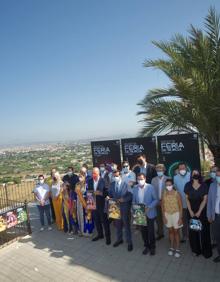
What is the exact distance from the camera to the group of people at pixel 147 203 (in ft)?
20.7

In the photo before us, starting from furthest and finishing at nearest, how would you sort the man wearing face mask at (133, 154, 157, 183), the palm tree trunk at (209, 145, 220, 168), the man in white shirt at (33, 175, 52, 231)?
the man in white shirt at (33, 175, 52, 231) → the palm tree trunk at (209, 145, 220, 168) → the man wearing face mask at (133, 154, 157, 183)

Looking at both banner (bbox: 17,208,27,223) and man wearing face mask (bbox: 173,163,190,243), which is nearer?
man wearing face mask (bbox: 173,163,190,243)

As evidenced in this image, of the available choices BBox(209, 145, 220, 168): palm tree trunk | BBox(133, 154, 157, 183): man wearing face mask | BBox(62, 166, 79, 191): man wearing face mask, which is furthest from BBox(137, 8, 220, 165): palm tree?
BBox(62, 166, 79, 191): man wearing face mask

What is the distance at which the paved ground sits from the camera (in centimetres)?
601

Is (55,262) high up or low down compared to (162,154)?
down

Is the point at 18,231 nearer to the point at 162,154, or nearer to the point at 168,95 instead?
the point at 162,154

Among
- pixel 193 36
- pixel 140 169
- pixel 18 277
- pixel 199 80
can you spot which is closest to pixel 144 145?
pixel 140 169

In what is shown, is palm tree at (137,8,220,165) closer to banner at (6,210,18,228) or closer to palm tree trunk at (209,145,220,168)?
palm tree trunk at (209,145,220,168)

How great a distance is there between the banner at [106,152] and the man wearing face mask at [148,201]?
12.8 ft

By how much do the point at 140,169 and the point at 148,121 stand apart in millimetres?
2073

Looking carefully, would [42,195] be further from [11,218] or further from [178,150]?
[178,150]

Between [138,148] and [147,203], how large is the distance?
352 cm

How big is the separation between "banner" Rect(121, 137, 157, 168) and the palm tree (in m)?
0.75

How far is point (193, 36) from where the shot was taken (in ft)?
26.7
